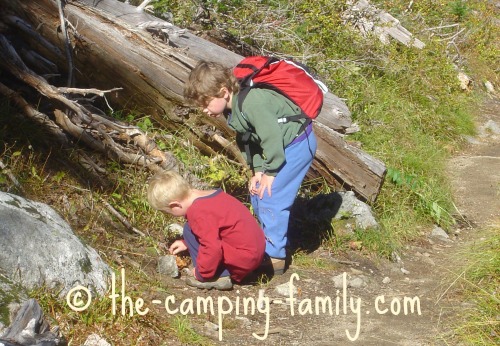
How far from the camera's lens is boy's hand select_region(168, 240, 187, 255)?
5.02 m

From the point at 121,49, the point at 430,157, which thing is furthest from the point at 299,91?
the point at 430,157

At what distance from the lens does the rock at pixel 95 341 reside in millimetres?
3666

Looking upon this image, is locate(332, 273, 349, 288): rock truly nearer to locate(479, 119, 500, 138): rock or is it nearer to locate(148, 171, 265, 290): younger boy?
locate(148, 171, 265, 290): younger boy

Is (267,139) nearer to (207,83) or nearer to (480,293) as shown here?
(207,83)

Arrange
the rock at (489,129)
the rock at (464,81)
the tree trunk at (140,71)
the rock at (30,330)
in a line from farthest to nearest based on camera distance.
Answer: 1. the rock at (464,81)
2. the rock at (489,129)
3. the tree trunk at (140,71)
4. the rock at (30,330)

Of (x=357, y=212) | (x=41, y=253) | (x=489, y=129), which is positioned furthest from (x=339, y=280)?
(x=489, y=129)

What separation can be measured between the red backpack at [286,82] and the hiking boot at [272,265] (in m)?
0.97

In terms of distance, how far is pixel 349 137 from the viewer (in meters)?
7.86

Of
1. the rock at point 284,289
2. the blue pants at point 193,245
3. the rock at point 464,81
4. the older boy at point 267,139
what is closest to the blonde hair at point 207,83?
the older boy at point 267,139

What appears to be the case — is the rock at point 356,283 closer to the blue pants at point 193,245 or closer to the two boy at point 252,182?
the two boy at point 252,182

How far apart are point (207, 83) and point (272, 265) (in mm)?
1357

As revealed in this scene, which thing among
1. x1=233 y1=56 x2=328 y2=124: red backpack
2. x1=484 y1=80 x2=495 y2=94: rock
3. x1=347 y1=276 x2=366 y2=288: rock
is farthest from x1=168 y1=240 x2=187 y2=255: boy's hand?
x1=484 y1=80 x2=495 y2=94: rock

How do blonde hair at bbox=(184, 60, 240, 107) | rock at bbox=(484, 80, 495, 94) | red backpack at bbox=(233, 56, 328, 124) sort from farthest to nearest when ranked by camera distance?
rock at bbox=(484, 80, 495, 94), red backpack at bbox=(233, 56, 328, 124), blonde hair at bbox=(184, 60, 240, 107)

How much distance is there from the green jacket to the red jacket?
1.27 feet
